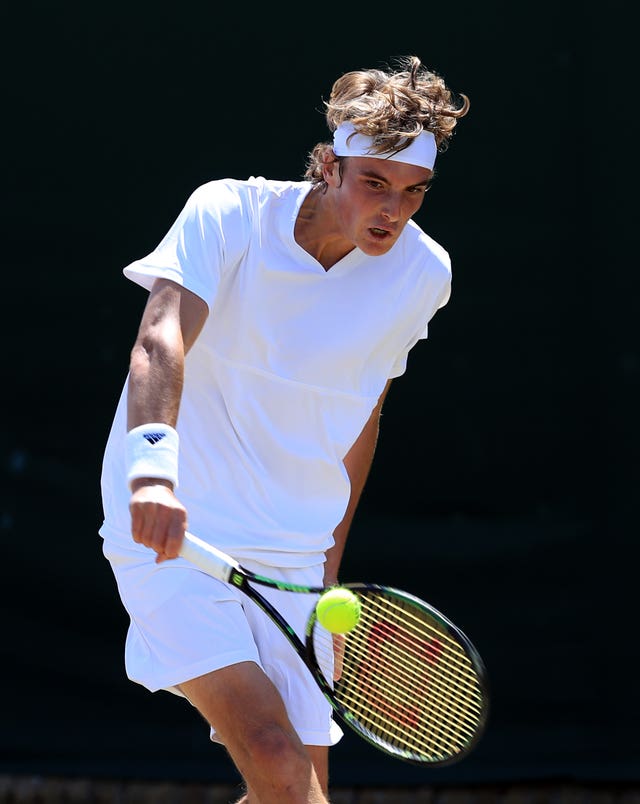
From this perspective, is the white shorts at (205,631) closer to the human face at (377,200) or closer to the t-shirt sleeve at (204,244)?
the t-shirt sleeve at (204,244)

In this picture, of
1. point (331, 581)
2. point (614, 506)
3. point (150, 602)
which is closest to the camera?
point (150, 602)

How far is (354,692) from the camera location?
2.96 metres

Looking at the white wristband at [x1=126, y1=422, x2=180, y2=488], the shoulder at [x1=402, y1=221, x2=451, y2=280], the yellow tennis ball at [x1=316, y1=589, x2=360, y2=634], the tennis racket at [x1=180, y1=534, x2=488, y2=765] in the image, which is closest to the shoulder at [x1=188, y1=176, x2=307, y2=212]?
the shoulder at [x1=402, y1=221, x2=451, y2=280]

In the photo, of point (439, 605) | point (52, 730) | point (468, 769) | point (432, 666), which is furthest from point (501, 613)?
point (432, 666)

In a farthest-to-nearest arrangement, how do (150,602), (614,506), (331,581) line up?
(614,506) < (331,581) < (150,602)

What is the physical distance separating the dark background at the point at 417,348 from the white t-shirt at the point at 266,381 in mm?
1407

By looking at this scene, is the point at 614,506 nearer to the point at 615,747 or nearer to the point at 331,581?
the point at 615,747

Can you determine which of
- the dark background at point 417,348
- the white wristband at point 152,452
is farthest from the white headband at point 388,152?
the dark background at point 417,348

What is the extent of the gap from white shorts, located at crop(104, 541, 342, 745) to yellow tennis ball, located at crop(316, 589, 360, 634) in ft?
0.50

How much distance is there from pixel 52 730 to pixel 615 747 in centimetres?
160

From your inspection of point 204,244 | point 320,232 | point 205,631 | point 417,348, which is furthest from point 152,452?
point 417,348

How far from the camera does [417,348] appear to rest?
460 cm

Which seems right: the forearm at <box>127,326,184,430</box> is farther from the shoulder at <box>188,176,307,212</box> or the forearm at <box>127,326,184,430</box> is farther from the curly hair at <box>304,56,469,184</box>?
the curly hair at <box>304,56,469,184</box>

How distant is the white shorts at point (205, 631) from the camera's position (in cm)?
285
